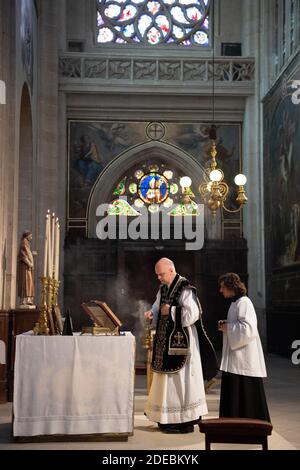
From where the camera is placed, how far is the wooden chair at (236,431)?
4887 millimetres

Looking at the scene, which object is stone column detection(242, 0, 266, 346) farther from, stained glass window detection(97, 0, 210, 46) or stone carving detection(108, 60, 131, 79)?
stone carving detection(108, 60, 131, 79)

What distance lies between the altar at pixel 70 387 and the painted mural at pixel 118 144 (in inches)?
488

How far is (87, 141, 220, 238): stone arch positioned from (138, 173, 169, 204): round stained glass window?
0.50 metres

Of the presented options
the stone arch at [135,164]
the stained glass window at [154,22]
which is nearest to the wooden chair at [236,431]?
the stone arch at [135,164]

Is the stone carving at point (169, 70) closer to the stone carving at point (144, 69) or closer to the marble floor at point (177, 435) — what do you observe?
the stone carving at point (144, 69)

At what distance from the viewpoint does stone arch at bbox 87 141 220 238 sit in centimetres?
1841

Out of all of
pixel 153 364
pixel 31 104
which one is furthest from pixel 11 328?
pixel 31 104

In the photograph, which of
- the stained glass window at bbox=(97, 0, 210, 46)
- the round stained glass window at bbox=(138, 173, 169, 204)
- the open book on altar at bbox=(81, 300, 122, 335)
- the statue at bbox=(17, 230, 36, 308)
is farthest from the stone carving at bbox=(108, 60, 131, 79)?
the open book on altar at bbox=(81, 300, 122, 335)

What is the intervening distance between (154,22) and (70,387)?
15.4 meters

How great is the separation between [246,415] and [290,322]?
31.1 ft

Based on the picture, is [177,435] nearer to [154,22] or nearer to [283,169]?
[283,169]

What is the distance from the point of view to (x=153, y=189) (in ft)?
62.6
